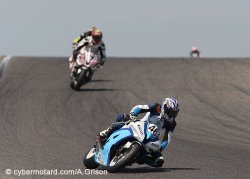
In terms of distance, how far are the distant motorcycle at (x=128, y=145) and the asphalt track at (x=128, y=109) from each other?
0.86 ft

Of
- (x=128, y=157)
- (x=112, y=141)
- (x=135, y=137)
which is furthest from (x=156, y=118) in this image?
(x=128, y=157)

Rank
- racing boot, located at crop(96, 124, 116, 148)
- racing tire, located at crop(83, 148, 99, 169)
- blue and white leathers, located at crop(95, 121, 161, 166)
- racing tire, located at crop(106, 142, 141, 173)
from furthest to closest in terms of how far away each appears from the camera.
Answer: racing tire, located at crop(83, 148, 99, 169) → racing boot, located at crop(96, 124, 116, 148) → blue and white leathers, located at crop(95, 121, 161, 166) → racing tire, located at crop(106, 142, 141, 173)

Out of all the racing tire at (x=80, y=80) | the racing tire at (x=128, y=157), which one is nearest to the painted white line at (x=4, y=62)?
the racing tire at (x=80, y=80)

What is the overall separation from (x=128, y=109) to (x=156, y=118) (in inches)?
417

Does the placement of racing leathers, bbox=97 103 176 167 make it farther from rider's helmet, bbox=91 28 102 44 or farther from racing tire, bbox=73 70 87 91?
racing tire, bbox=73 70 87 91

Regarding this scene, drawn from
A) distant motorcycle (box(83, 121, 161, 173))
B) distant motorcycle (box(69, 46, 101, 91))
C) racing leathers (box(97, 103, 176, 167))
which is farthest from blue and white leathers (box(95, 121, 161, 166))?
distant motorcycle (box(69, 46, 101, 91))

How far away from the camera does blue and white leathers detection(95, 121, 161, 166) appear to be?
1104 centimetres

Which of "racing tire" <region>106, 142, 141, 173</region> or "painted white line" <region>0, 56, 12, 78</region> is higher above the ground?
"racing tire" <region>106, 142, 141, 173</region>

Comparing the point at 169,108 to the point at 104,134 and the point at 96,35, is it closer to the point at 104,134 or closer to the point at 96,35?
the point at 104,134

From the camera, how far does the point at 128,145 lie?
36.2ft

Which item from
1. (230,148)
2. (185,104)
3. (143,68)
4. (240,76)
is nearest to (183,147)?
(230,148)

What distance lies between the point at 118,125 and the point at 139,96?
1313 centimetres

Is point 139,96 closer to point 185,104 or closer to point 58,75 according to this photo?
point 185,104

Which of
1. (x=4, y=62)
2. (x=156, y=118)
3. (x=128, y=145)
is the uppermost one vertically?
(x=156, y=118)
